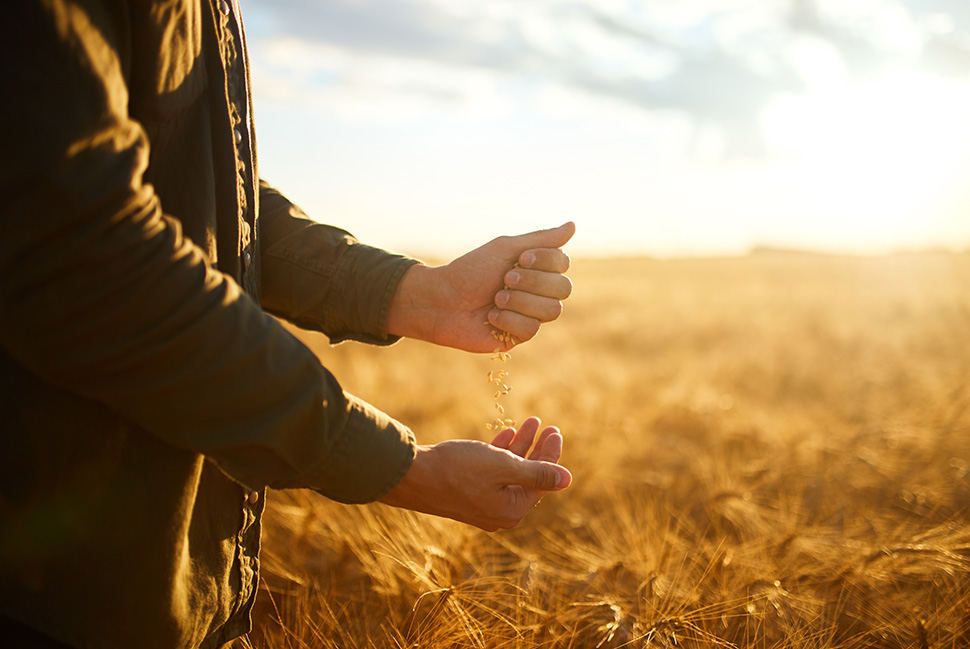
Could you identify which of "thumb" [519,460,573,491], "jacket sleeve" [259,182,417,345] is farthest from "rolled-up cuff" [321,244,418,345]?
"thumb" [519,460,573,491]

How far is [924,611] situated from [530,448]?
1.00 metres

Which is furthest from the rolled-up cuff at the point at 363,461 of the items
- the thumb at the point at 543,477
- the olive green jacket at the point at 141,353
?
the thumb at the point at 543,477

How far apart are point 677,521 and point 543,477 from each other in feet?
4.48

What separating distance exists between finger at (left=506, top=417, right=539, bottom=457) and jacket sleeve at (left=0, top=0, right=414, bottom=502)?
1.67 ft

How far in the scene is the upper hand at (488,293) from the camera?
1108 mm

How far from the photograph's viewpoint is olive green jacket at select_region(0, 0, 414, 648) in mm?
563

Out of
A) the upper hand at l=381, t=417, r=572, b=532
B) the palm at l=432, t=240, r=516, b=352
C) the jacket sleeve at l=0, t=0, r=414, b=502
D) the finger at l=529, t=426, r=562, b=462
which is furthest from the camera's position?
the palm at l=432, t=240, r=516, b=352

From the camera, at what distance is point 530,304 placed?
1.12 metres

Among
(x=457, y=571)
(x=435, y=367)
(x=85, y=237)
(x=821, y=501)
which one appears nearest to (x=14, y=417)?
(x=85, y=237)

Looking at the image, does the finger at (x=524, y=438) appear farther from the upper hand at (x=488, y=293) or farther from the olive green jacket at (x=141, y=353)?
the olive green jacket at (x=141, y=353)

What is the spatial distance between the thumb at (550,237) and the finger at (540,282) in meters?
0.05

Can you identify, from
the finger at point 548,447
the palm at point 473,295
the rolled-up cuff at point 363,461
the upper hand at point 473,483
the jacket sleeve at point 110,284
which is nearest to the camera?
the jacket sleeve at point 110,284

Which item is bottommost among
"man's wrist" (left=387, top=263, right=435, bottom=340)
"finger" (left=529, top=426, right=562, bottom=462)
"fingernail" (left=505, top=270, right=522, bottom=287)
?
"finger" (left=529, top=426, right=562, bottom=462)

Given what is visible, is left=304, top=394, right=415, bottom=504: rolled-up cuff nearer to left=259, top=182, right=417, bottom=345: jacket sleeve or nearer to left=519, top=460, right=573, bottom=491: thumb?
left=519, top=460, right=573, bottom=491: thumb
